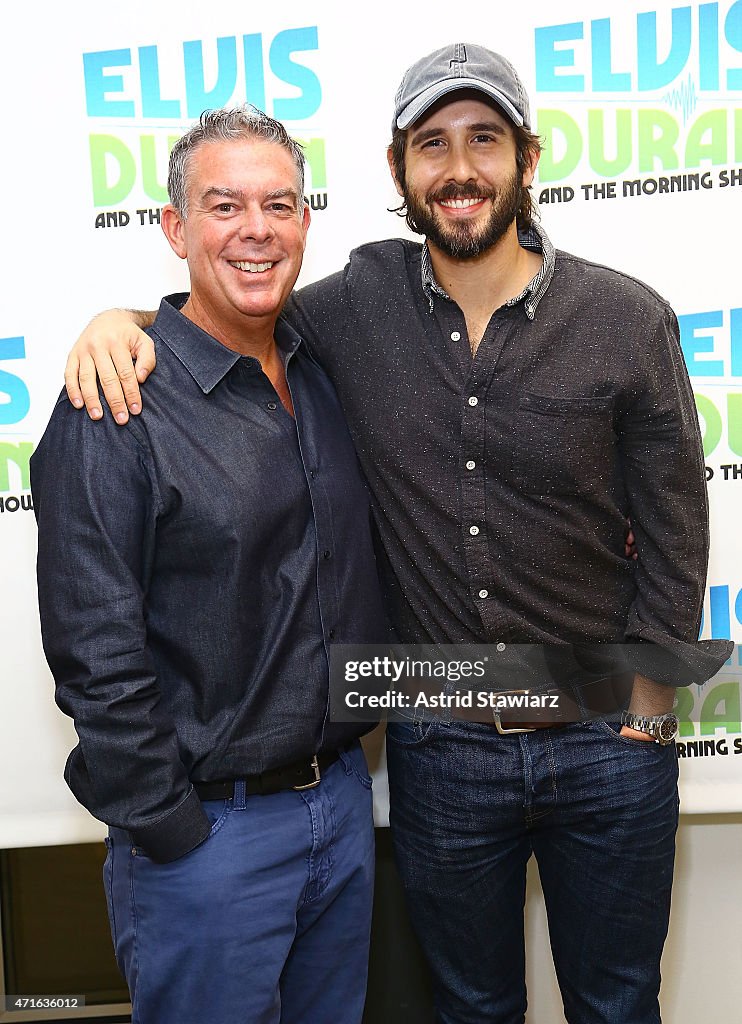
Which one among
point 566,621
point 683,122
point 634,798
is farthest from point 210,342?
point 683,122

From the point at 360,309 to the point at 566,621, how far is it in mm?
584

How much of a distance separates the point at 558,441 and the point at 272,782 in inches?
24.7

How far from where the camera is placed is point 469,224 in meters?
1.41

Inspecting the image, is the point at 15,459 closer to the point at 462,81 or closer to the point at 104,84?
the point at 104,84

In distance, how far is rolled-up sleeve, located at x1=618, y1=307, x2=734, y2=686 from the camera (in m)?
1.43

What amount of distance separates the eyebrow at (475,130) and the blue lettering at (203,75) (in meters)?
0.58

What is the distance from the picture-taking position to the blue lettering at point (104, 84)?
186 cm

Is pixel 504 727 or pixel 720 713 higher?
pixel 504 727

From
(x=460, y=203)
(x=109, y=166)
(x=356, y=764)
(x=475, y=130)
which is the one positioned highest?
(x=109, y=166)

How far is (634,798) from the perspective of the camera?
1.50m

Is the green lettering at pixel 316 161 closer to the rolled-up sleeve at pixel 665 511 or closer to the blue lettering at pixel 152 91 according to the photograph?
the blue lettering at pixel 152 91

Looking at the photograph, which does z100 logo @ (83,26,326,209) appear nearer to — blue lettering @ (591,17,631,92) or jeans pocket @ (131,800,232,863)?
blue lettering @ (591,17,631,92)

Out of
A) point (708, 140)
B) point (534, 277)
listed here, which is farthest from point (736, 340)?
point (534, 277)

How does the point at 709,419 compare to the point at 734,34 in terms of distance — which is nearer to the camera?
the point at 734,34
